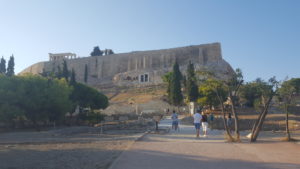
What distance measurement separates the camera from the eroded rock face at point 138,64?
302ft

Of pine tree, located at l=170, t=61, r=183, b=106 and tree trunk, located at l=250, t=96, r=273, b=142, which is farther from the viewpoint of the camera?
pine tree, located at l=170, t=61, r=183, b=106

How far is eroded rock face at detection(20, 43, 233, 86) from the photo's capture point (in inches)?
3620

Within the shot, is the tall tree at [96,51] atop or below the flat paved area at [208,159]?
atop

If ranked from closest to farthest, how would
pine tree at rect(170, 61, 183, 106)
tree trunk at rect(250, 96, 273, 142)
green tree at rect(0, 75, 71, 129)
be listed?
tree trunk at rect(250, 96, 273, 142) < green tree at rect(0, 75, 71, 129) < pine tree at rect(170, 61, 183, 106)

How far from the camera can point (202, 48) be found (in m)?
97.8

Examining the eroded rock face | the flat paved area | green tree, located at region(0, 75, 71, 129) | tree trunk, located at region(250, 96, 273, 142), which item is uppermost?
the eroded rock face

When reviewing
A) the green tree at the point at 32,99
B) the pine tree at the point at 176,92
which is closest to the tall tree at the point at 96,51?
the pine tree at the point at 176,92

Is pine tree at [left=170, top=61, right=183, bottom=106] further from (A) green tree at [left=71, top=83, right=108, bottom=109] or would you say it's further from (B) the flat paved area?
(B) the flat paved area

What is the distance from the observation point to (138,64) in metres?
104

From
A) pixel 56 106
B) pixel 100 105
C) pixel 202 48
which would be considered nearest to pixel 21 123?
pixel 56 106

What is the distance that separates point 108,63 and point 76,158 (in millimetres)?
99692

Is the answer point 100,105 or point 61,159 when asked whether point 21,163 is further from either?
point 100,105

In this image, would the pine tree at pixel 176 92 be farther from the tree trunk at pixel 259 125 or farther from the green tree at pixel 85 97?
the tree trunk at pixel 259 125

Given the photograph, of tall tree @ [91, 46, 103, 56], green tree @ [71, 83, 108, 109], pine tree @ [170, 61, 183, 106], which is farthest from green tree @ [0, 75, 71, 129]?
tall tree @ [91, 46, 103, 56]
